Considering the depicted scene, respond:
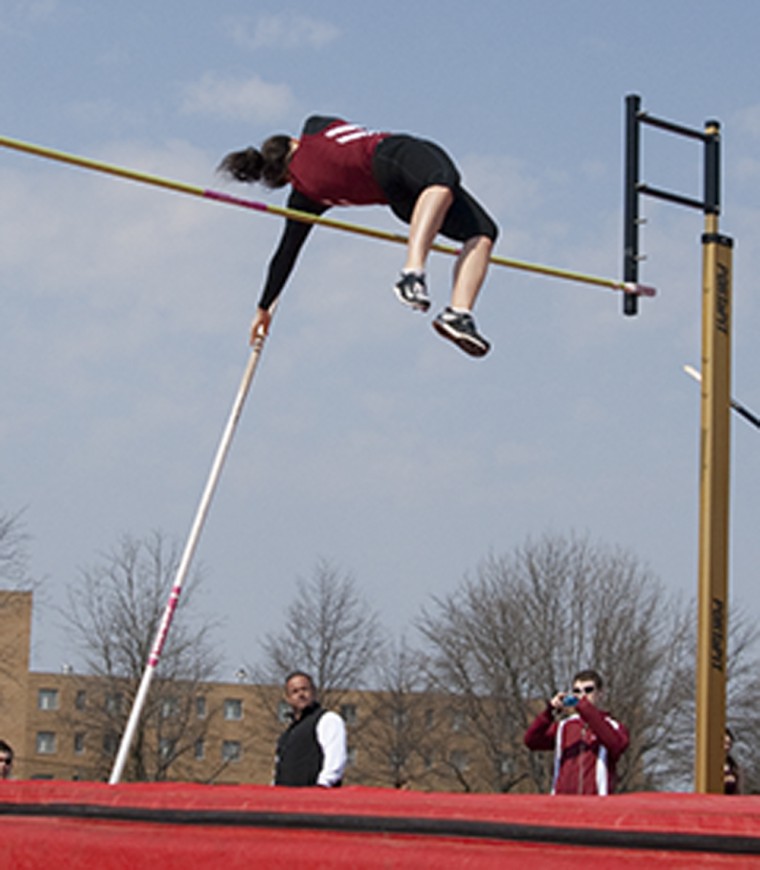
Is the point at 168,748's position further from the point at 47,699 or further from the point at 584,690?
the point at 584,690

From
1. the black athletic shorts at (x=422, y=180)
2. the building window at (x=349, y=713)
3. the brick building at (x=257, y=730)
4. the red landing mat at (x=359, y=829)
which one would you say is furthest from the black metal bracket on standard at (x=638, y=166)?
the building window at (x=349, y=713)

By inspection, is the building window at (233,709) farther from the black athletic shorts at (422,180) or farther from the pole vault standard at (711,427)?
the black athletic shorts at (422,180)

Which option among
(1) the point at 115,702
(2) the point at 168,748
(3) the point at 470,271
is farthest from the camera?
(2) the point at 168,748

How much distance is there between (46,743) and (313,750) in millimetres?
50731

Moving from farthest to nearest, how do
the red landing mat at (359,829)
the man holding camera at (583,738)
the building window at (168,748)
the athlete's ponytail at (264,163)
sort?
the building window at (168,748)
the man holding camera at (583,738)
the athlete's ponytail at (264,163)
the red landing mat at (359,829)

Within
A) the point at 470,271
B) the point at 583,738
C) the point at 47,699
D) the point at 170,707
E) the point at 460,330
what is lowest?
the point at 583,738

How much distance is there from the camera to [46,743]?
54312 mm

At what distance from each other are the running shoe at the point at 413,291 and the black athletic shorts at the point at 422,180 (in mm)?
357

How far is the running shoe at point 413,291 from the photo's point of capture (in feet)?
17.1

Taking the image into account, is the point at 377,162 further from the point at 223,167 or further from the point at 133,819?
the point at 133,819

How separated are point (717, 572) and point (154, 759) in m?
28.4

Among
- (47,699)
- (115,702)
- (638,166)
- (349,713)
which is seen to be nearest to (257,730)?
(349,713)

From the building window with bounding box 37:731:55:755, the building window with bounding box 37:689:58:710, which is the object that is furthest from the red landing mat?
the building window with bounding box 37:731:55:755

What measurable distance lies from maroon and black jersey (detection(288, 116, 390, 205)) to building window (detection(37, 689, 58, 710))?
48.5 meters
